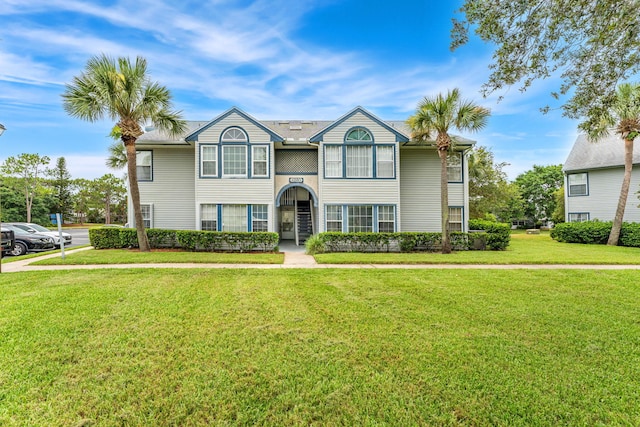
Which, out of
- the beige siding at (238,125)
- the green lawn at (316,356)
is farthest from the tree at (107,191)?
the green lawn at (316,356)

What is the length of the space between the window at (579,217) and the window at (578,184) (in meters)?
1.49

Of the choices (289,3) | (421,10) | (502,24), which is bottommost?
(502,24)

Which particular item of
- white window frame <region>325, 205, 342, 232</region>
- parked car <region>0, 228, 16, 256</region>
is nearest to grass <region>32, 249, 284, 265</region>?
white window frame <region>325, 205, 342, 232</region>

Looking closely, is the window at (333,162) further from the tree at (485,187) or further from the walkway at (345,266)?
the tree at (485,187)

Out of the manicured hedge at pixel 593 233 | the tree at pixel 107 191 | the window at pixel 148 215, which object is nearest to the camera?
the window at pixel 148 215

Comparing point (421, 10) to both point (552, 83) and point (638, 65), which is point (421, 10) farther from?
point (638, 65)

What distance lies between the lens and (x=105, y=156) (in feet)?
59.4

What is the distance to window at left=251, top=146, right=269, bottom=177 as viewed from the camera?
15539 mm

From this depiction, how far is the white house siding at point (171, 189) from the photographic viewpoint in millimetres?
16500

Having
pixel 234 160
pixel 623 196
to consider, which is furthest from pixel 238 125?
pixel 623 196

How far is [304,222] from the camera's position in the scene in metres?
18.5

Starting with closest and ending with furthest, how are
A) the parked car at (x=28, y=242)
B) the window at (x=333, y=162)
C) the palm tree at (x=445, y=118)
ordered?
the palm tree at (x=445, y=118), the parked car at (x=28, y=242), the window at (x=333, y=162)

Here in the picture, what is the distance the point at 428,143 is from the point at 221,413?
52.8ft

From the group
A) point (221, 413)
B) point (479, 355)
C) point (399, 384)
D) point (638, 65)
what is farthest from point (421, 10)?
point (221, 413)
